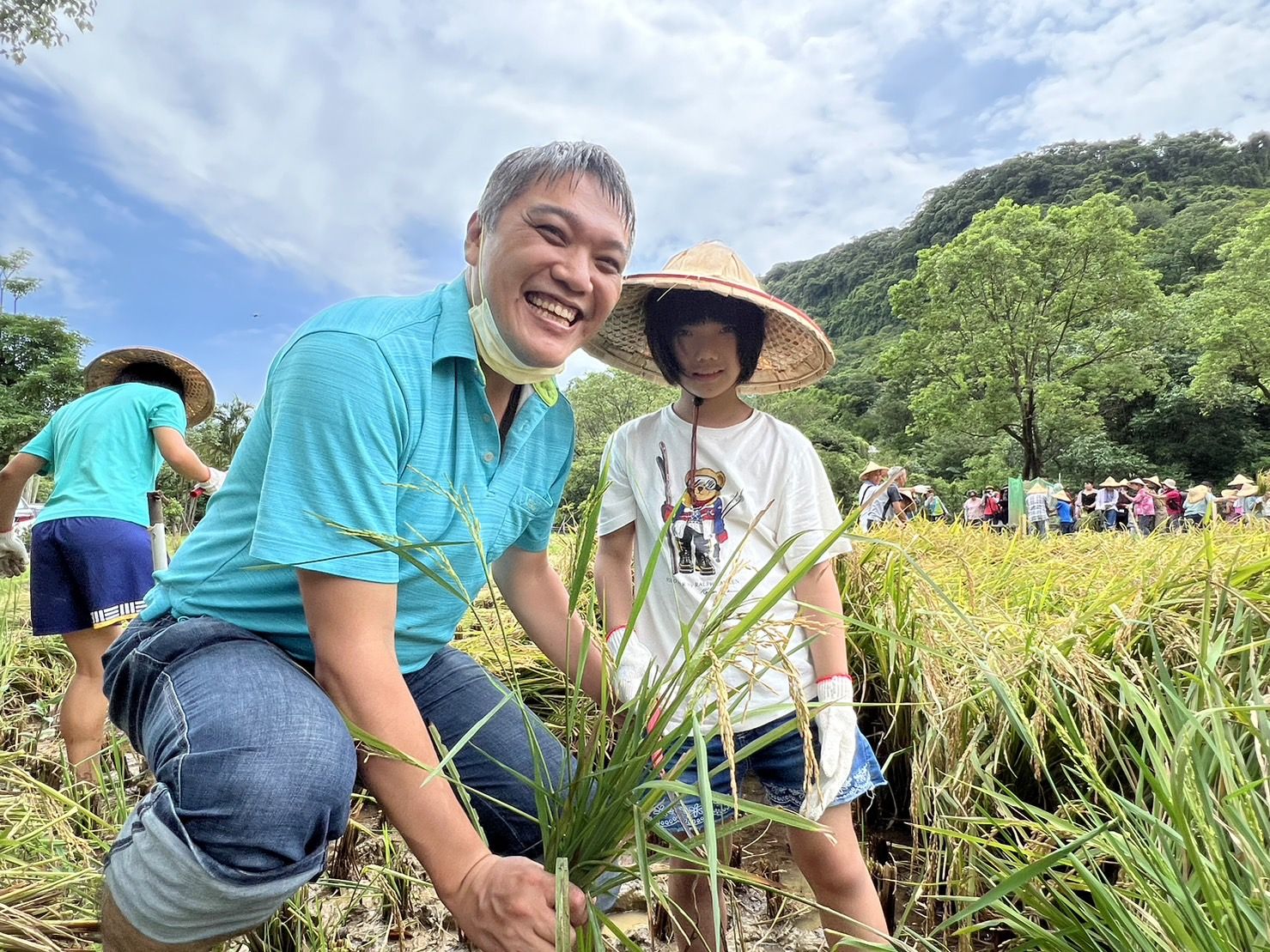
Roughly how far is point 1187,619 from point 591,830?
181 centimetres

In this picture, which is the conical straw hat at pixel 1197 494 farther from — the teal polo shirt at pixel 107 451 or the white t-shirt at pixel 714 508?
the teal polo shirt at pixel 107 451

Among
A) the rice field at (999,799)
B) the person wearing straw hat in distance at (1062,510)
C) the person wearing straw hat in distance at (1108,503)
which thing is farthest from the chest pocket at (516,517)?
the person wearing straw hat in distance at (1108,503)

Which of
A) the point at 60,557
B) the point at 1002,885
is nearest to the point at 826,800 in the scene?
the point at 1002,885

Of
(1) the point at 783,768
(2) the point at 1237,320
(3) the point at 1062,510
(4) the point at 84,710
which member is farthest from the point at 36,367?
(2) the point at 1237,320

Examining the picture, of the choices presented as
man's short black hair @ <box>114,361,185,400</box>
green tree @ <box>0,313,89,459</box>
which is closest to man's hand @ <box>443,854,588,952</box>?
man's short black hair @ <box>114,361,185,400</box>

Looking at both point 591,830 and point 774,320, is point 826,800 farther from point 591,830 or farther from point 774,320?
point 774,320

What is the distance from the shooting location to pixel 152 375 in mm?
3168

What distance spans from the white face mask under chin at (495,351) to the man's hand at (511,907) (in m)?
0.79

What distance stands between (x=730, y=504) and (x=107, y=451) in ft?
7.62

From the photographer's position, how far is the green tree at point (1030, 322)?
19562 mm

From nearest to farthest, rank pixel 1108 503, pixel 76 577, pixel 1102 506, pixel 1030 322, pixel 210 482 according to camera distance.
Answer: pixel 76 577 < pixel 210 482 < pixel 1102 506 < pixel 1108 503 < pixel 1030 322

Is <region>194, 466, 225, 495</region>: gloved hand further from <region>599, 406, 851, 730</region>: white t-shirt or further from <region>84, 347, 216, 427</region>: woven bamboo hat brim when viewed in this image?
<region>599, 406, 851, 730</region>: white t-shirt

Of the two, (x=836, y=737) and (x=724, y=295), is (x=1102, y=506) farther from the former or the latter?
(x=836, y=737)

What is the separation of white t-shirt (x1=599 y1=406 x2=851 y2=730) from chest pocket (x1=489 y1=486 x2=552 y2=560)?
0.20 meters
